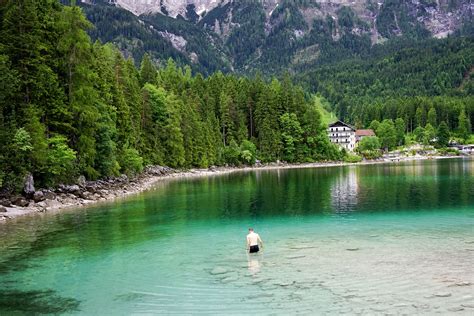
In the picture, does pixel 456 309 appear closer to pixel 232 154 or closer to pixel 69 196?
pixel 69 196

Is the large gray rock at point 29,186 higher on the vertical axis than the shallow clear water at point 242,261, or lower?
higher

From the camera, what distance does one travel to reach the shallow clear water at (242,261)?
19.8 m

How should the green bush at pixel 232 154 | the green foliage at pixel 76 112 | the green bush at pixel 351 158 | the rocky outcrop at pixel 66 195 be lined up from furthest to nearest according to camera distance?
1. the green bush at pixel 351 158
2. the green bush at pixel 232 154
3. the green foliage at pixel 76 112
4. the rocky outcrop at pixel 66 195

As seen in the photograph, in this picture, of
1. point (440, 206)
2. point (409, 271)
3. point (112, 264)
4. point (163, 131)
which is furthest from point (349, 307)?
point (163, 131)

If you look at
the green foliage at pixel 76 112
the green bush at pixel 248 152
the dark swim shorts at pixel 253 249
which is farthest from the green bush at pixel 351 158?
the dark swim shorts at pixel 253 249

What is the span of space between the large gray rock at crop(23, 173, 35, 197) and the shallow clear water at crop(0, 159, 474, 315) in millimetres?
6825

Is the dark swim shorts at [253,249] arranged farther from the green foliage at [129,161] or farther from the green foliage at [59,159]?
the green foliage at [129,161]

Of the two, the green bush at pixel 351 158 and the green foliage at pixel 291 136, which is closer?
the green foliage at pixel 291 136

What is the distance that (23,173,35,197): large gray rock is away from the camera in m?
49.7

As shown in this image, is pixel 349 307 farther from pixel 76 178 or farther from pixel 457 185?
pixel 457 185

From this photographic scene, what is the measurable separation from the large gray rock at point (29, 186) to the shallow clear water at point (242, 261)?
6.83 metres

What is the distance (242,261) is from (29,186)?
32346 millimetres

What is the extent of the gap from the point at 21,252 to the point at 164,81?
376 ft

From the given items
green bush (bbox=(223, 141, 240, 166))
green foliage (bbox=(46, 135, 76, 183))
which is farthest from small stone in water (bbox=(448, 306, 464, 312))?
green bush (bbox=(223, 141, 240, 166))
